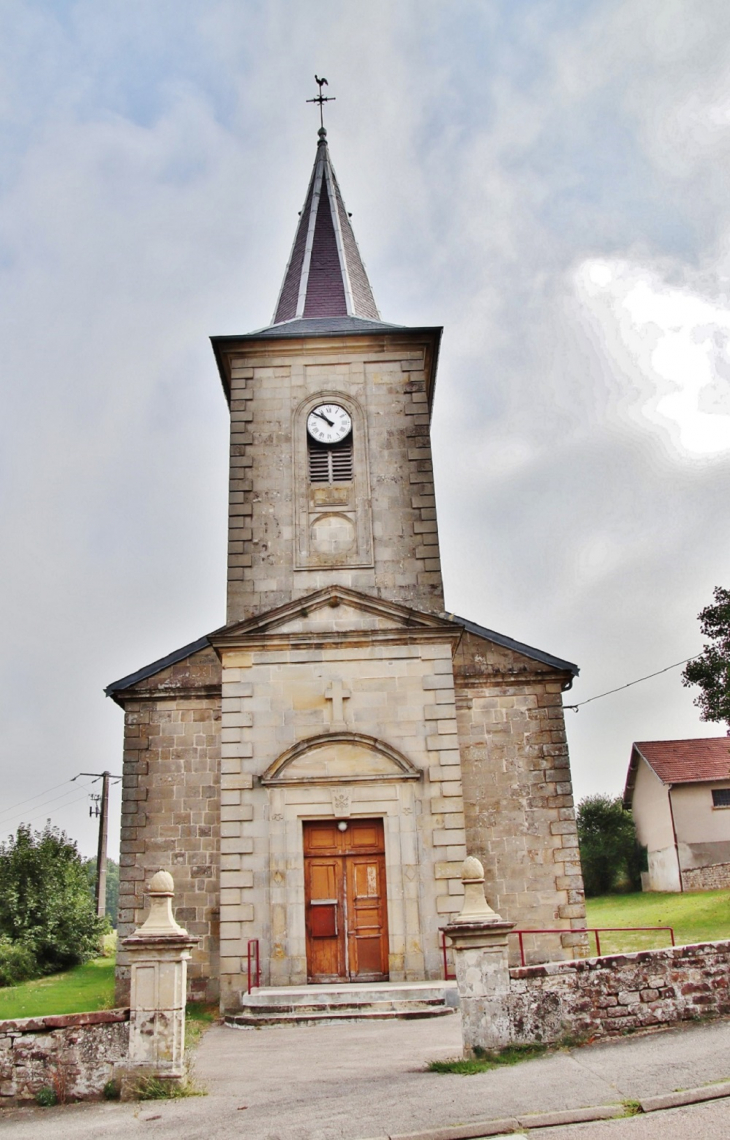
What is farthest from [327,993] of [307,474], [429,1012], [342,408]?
[342,408]

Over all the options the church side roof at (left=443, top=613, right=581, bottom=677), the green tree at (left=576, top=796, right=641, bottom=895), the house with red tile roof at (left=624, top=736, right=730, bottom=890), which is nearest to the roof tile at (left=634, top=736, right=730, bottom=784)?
the house with red tile roof at (left=624, top=736, right=730, bottom=890)

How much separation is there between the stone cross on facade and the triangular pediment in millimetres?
875

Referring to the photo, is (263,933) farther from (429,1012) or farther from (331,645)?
(331,645)

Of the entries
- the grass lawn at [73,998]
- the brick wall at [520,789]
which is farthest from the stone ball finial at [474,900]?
the brick wall at [520,789]

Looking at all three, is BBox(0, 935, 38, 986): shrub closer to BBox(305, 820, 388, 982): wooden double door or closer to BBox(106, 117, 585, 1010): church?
BBox(106, 117, 585, 1010): church

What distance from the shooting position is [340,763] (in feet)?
45.8

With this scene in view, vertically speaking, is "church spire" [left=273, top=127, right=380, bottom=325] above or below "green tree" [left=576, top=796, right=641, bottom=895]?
above

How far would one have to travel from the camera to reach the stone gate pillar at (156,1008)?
7484mm

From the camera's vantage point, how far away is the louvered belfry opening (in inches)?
675

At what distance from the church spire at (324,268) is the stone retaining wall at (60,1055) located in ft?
50.7

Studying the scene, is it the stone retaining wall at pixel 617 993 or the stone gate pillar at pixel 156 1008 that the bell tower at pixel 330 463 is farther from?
the stone gate pillar at pixel 156 1008

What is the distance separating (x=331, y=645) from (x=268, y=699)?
52.0 inches

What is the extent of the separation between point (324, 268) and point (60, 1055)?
17751mm

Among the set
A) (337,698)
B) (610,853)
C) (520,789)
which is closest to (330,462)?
(337,698)
